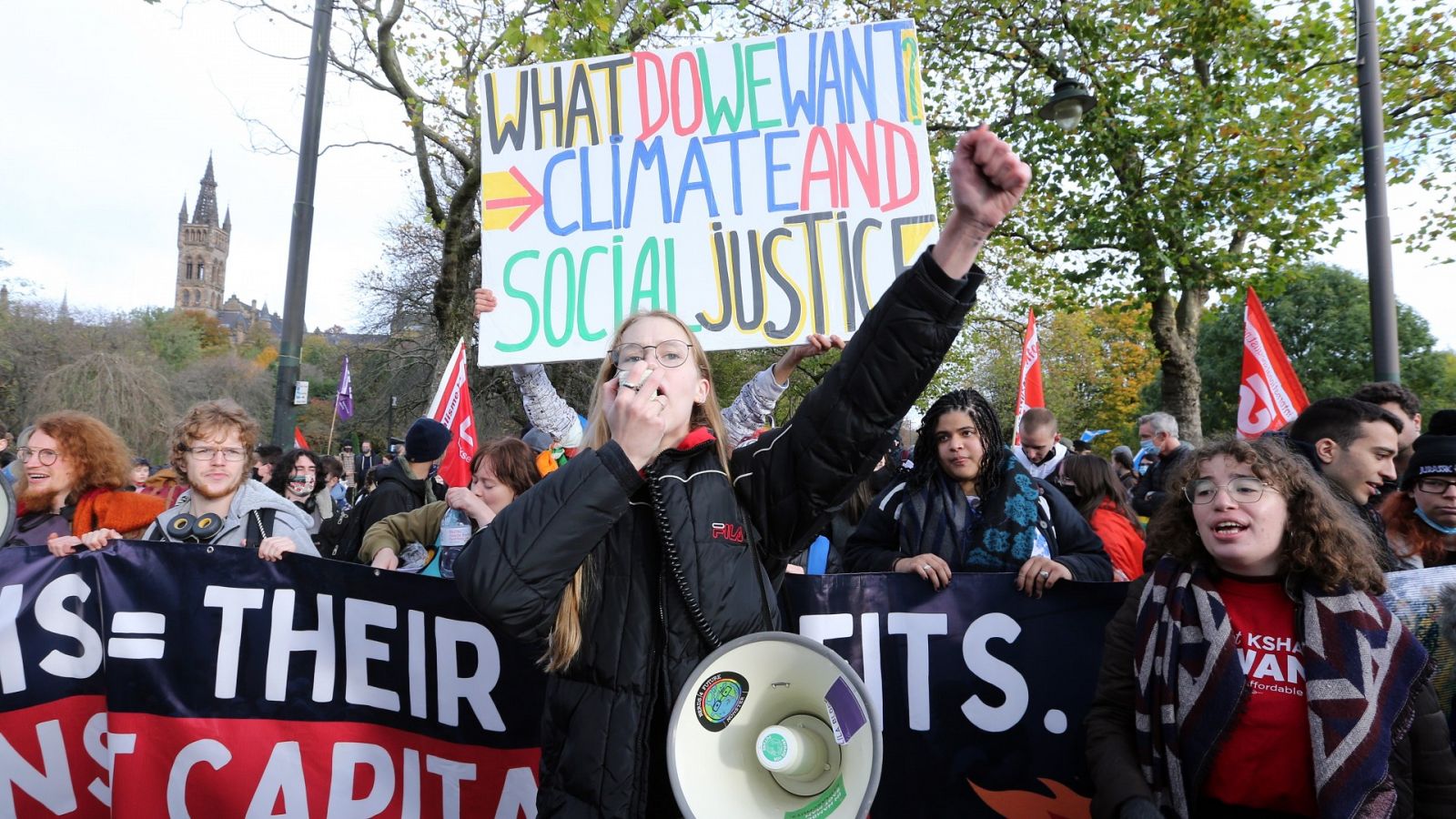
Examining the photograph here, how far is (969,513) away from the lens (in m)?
3.10

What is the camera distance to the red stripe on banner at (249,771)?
2.83 m

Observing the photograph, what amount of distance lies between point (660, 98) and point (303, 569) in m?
2.29

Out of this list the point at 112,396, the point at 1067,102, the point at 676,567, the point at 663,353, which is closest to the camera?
the point at 676,567

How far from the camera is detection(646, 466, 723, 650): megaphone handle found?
1.52 m

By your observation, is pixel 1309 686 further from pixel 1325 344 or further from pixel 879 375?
pixel 1325 344

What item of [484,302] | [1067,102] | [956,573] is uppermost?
[1067,102]

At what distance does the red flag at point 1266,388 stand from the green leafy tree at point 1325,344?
29194 mm

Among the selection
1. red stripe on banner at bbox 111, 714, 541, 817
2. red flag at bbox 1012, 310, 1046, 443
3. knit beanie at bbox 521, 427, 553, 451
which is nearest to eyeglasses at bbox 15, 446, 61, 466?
red stripe on banner at bbox 111, 714, 541, 817

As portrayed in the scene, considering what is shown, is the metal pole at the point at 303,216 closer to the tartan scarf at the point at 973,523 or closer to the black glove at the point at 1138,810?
the tartan scarf at the point at 973,523

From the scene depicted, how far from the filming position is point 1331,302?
1303 inches

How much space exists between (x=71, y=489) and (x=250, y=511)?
1.00 m

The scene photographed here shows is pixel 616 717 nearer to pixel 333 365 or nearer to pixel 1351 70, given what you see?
pixel 1351 70

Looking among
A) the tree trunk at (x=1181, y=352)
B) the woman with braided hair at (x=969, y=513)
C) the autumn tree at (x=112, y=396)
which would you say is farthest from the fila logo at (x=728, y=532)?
the autumn tree at (x=112, y=396)

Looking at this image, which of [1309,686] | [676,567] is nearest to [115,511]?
[676,567]
